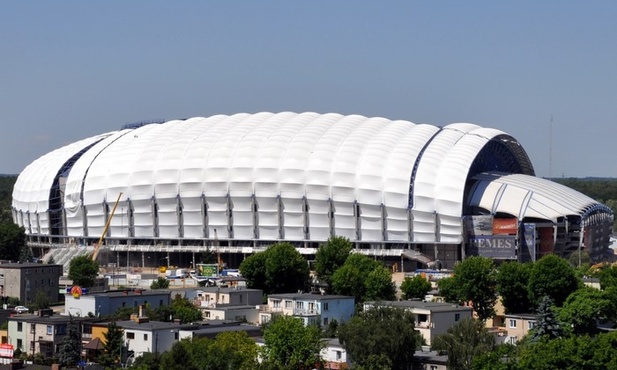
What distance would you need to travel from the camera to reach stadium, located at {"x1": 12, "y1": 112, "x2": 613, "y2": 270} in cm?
11238

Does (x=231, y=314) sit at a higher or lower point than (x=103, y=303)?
lower

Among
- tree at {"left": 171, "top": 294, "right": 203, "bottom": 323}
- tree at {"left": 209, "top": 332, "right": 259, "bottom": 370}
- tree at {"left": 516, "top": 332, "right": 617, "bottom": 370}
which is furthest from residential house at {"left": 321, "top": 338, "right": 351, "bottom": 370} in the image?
tree at {"left": 171, "top": 294, "right": 203, "bottom": 323}

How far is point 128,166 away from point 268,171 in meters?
15.3

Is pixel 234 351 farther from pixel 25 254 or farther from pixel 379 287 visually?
Answer: pixel 25 254

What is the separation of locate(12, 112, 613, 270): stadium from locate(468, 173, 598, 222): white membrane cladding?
0.16 metres

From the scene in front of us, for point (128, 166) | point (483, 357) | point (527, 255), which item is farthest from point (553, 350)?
point (128, 166)

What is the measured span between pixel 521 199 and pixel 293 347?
203 feet

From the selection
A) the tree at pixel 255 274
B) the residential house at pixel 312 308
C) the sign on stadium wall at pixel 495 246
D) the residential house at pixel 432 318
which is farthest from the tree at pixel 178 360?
the sign on stadium wall at pixel 495 246

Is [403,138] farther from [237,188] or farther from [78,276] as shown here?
[78,276]

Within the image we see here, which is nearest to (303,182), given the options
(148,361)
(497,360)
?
(148,361)

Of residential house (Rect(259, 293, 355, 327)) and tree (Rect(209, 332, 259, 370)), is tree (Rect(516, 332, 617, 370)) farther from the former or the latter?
residential house (Rect(259, 293, 355, 327))

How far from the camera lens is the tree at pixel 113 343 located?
5806 centimetres

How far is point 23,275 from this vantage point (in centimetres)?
8788

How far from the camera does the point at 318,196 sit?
115m
